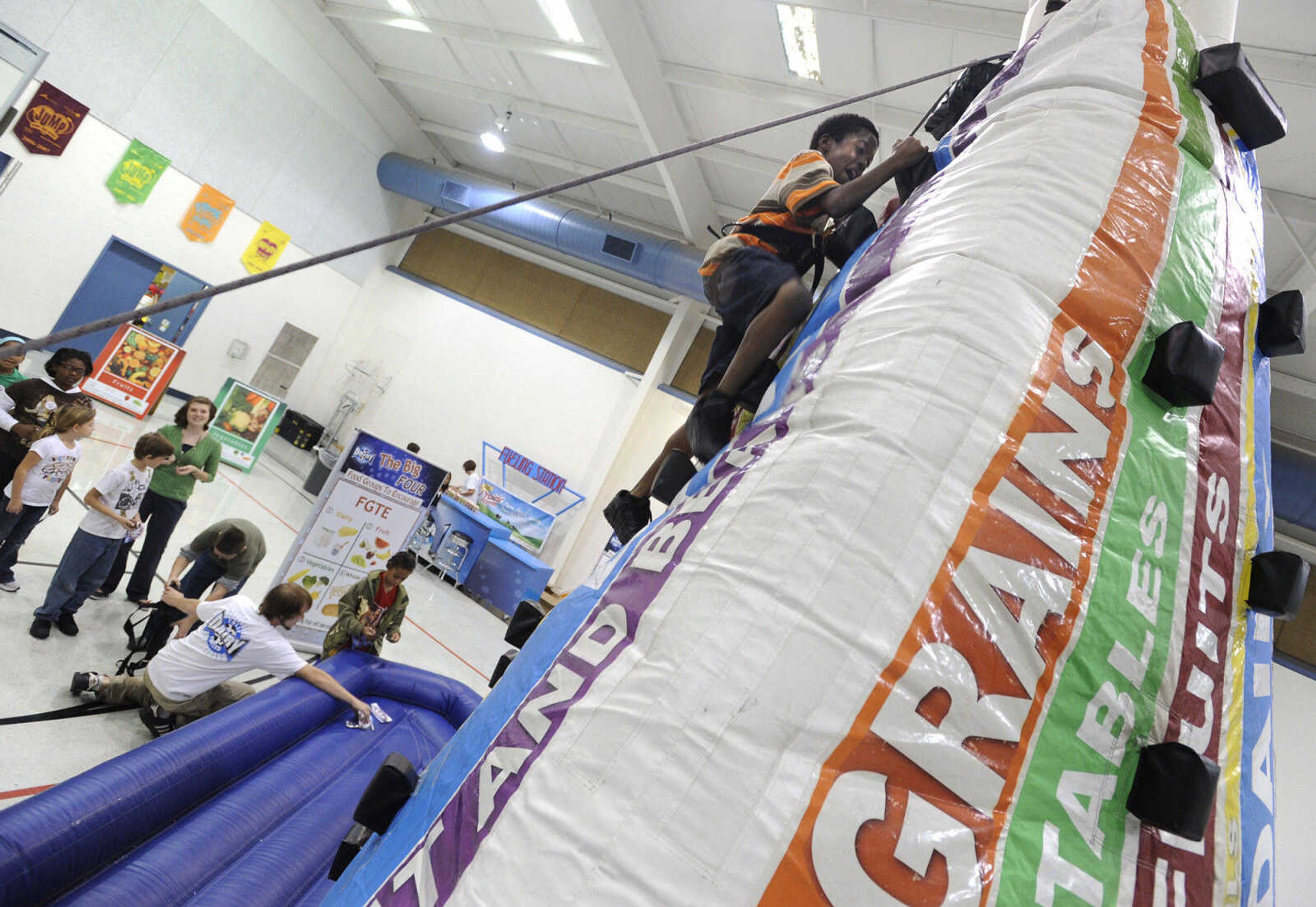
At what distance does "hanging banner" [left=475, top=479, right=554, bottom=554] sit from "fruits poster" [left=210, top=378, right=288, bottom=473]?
9.79 ft

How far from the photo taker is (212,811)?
2.62m

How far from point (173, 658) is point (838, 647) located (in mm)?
3685

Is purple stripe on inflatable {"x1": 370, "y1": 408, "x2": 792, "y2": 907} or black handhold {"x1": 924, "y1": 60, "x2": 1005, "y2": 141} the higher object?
black handhold {"x1": 924, "y1": 60, "x2": 1005, "y2": 141}

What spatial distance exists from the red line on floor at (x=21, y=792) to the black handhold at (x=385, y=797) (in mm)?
2533

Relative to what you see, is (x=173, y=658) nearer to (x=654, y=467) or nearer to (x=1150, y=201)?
(x=654, y=467)

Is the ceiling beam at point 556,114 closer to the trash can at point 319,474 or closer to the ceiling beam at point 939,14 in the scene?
the ceiling beam at point 939,14

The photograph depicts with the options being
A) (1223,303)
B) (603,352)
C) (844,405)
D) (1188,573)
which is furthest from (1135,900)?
(603,352)

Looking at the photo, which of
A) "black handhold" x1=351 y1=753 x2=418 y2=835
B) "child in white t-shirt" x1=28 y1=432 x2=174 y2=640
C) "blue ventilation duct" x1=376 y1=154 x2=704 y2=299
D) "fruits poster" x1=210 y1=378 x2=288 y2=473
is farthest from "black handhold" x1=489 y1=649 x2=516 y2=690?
"fruits poster" x1=210 y1=378 x2=288 y2=473

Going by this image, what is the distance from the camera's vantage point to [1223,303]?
105 cm

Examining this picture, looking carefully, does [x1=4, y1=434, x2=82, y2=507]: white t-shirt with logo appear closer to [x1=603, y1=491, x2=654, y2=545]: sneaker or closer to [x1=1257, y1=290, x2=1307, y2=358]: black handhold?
[x1=603, y1=491, x2=654, y2=545]: sneaker

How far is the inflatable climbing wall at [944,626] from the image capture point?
0.61m

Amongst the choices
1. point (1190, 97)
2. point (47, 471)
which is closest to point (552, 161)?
point (47, 471)

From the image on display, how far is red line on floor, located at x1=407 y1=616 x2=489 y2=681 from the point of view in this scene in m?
6.05

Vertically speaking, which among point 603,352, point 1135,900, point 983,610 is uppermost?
point 603,352
